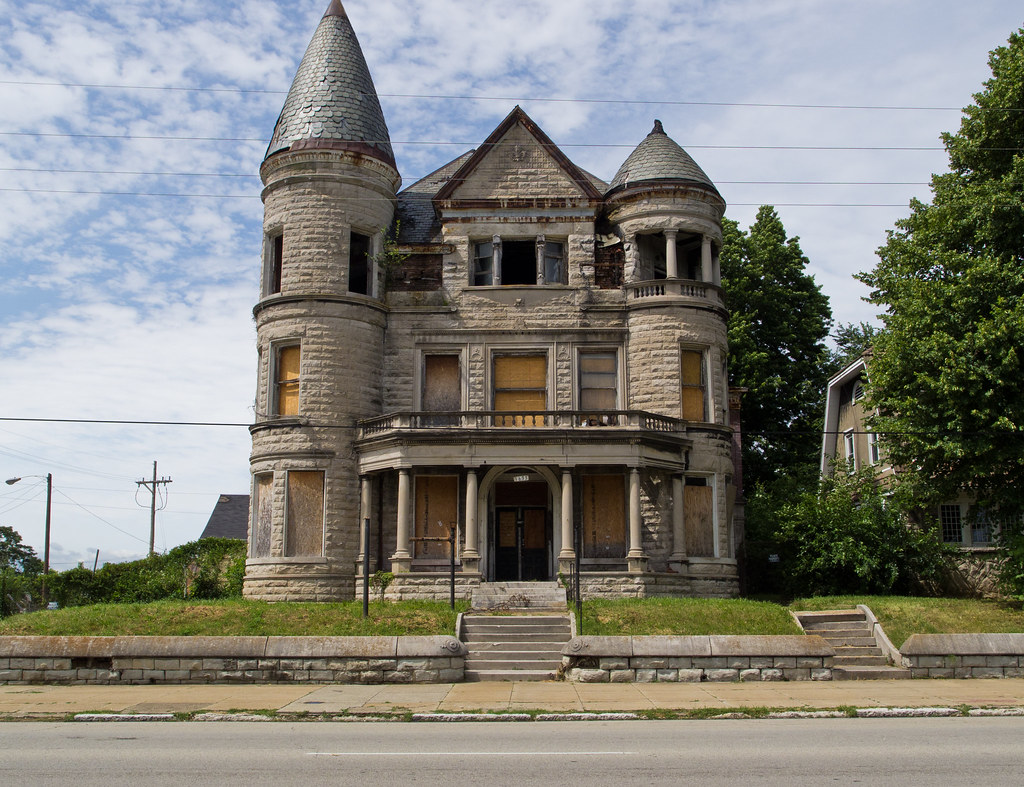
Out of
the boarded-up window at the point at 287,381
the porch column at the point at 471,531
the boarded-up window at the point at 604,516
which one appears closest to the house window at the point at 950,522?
the boarded-up window at the point at 604,516

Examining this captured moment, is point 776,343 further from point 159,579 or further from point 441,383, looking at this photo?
point 159,579

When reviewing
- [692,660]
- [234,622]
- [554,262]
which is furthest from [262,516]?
[692,660]

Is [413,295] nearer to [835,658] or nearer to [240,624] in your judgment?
[240,624]

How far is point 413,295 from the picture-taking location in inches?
1198

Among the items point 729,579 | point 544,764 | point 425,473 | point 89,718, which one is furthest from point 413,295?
point 544,764

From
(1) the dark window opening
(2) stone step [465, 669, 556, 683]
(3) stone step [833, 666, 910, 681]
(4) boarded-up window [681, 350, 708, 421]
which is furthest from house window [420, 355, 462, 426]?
(3) stone step [833, 666, 910, 681]

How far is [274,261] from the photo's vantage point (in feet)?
100

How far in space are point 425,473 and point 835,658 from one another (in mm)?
12886

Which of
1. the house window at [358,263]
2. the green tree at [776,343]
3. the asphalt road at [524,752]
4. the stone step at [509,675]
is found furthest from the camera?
the green tree at [776,343]

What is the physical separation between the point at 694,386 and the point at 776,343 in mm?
14810

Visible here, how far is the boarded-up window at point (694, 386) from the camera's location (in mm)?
29672

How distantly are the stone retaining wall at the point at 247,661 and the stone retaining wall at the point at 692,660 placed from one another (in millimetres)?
2488

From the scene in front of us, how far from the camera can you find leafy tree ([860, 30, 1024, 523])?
76.6 feet

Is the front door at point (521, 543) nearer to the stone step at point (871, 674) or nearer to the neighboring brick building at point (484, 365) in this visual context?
the neighboring brick building at point (484, 365)
